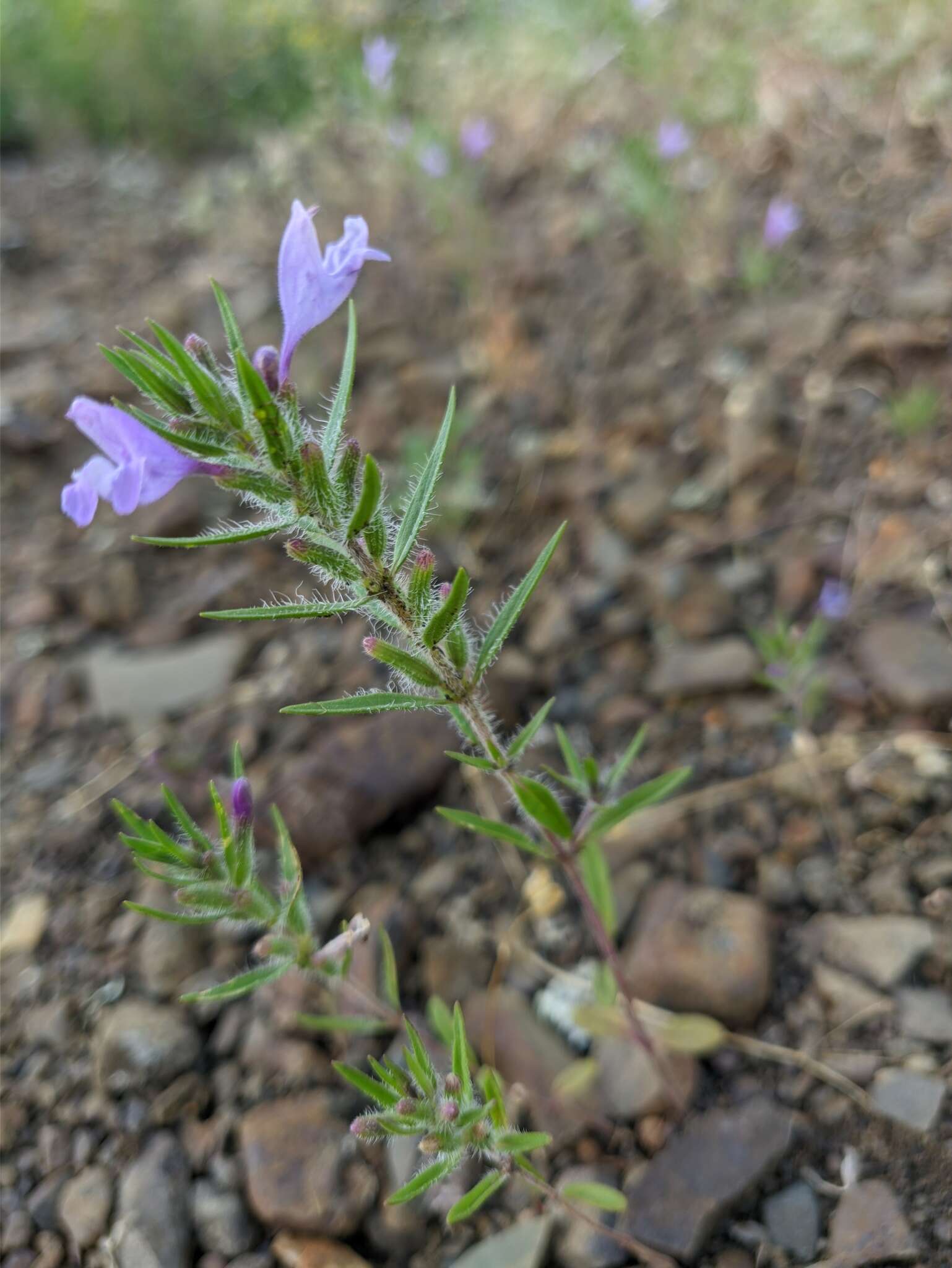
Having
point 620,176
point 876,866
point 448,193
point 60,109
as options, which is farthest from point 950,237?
point 60,109

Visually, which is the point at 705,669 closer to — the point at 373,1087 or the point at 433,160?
the point at 373,1087

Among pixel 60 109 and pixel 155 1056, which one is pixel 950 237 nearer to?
pixel 155 1056

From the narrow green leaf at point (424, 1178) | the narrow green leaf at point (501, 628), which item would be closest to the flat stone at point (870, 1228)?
the narrow green leaf at point (424, 1178)

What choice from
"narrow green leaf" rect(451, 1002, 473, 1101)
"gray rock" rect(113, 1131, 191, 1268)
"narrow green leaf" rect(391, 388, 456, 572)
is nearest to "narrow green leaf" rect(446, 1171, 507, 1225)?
"narrow green leaf" rect(451, 1002, 473, 1101)

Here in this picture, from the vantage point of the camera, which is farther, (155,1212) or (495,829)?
(155,1212)

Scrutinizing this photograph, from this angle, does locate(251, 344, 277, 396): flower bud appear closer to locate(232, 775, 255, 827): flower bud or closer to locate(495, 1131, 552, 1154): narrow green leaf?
locate(232, 775, 255, 827): flower bud

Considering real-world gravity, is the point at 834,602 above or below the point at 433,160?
below

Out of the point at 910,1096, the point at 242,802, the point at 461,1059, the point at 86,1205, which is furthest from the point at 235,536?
the point at 910,1096
